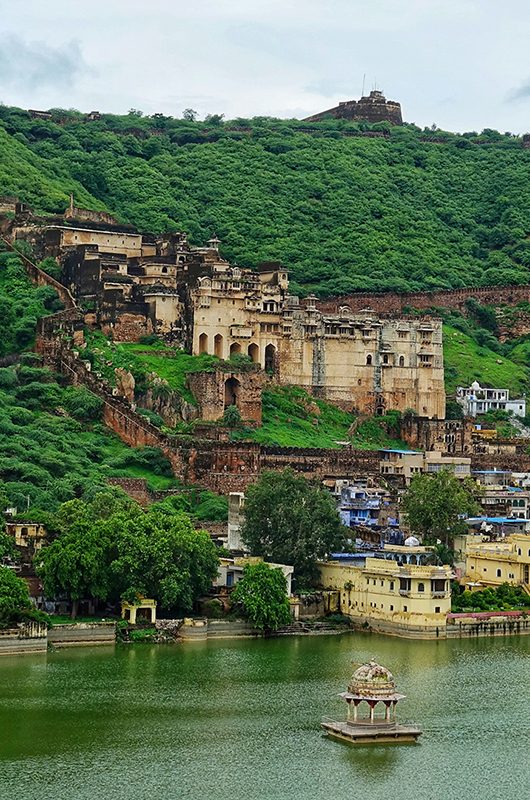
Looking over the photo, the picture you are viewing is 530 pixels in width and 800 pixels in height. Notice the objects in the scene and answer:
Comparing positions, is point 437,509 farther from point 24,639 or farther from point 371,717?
point 371,717

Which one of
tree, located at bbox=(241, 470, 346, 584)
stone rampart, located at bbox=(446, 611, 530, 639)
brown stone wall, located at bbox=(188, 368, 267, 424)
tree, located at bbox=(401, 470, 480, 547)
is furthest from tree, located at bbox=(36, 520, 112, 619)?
brown stone wall, located at bbox=(188, 368, 267, 424)

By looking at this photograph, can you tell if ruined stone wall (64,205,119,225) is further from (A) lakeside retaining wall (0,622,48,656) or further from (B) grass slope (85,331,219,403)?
(A) lakeside retaining wall (0,622,48,656)

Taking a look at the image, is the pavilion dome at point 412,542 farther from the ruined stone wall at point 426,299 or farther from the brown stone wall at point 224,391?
the ruined stone wall at point 426,299

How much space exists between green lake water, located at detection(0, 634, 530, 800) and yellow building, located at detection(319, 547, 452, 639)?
1.97 meters

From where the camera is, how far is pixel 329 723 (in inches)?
2026

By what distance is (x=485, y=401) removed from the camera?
100250 millimetres

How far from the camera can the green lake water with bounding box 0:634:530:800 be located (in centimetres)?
4656

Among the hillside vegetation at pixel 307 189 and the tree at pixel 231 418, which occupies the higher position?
the hillside vegetation at pixel 307 189

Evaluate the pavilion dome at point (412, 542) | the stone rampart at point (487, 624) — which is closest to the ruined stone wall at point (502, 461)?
the pavilion dome at point (412, 542)

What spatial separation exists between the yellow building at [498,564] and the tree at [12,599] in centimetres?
1810

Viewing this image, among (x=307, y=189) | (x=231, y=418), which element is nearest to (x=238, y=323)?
(x=231, y=418)

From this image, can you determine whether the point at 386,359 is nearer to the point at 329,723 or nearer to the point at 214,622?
the point at 214,622

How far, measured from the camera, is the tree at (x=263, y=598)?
66062mm

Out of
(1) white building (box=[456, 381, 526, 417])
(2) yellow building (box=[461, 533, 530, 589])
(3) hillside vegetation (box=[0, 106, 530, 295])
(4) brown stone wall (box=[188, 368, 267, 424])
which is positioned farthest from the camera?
(3) hillside vegetation (box=[0, 106, 530, 295])
